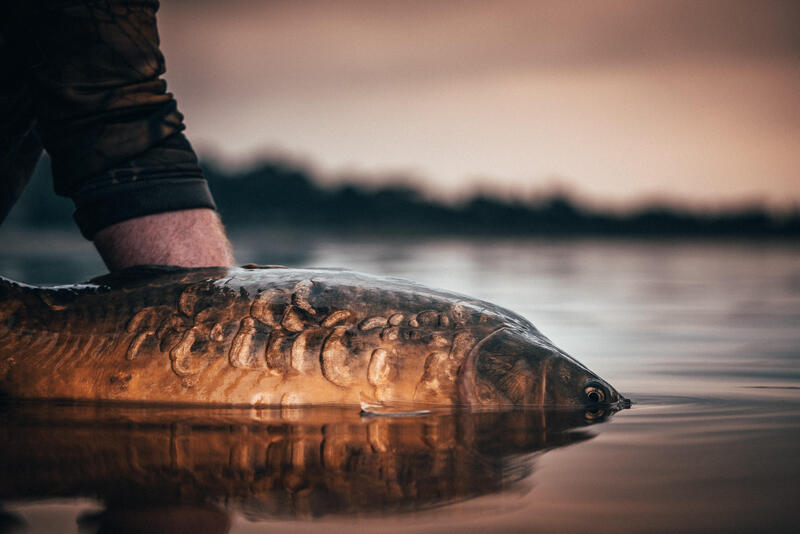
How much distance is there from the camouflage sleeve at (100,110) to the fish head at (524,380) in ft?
3.92

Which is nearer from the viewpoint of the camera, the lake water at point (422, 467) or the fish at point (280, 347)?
the lake water at point (422, 467)

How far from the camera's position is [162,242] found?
2703 millimetres

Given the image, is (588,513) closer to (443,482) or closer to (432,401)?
(443,482)

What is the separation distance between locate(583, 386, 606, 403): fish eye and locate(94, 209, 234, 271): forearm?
130cm

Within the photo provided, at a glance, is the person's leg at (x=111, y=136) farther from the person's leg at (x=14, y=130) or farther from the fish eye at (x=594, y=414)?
the fish eye at (x=594, y=414)

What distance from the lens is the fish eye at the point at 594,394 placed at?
2.22m

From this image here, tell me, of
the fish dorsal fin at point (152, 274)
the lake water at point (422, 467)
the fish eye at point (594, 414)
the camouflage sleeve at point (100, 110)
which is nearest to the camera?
the lake water at point (422, 467)

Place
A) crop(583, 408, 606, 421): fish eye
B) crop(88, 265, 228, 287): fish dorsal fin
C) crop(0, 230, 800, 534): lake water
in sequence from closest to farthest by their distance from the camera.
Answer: crop(0, 230, 800, 534): lake water → crop(583, 408, 606, 421): fish eye → crop(88, 265, 228, 287): fish dorsal fin

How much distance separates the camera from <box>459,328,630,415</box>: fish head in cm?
221

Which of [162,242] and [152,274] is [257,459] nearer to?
[152,274]

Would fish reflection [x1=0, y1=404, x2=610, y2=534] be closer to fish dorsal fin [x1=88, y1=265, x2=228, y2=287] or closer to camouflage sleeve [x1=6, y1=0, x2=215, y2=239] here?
fish dorsal fin [x1=88, y1=265, x2=228, y2=287]

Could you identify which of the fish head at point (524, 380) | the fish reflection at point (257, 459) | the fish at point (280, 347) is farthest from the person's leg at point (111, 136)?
the fish head at point (524, 380)

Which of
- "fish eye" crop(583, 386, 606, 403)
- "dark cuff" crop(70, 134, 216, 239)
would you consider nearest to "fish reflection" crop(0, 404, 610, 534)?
"fish eye" crop(583, 386, 606, 403)

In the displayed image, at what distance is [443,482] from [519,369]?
87cm
